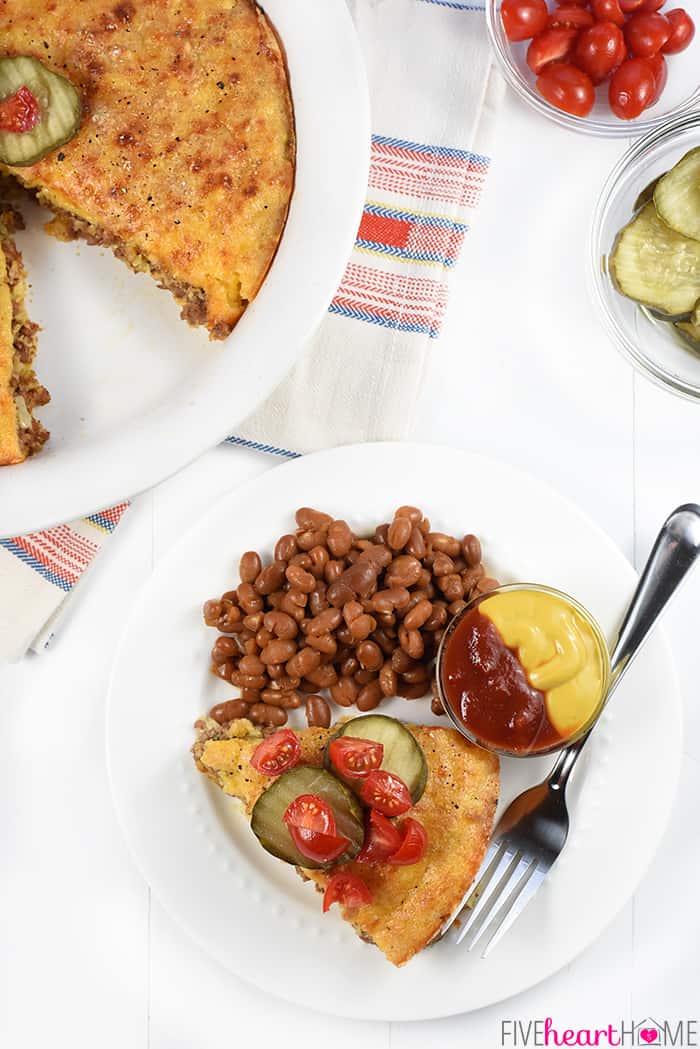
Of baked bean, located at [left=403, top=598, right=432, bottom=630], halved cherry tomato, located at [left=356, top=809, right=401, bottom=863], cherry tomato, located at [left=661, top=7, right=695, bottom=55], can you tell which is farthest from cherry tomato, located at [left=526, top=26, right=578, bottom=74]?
halved cherry tomato, located at [left=356, top=809, right=401, bottom=863]

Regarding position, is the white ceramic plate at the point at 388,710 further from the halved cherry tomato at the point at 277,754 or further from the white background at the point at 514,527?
the halved cherry tomato at the point at 277,754

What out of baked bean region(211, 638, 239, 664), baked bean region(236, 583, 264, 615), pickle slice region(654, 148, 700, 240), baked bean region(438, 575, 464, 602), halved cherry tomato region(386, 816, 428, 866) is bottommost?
halved cherry tomato region(386, 816, 428, 866)

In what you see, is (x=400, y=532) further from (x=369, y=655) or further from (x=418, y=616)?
(x=369, y=655)

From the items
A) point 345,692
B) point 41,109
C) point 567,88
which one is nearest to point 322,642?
point 345,692

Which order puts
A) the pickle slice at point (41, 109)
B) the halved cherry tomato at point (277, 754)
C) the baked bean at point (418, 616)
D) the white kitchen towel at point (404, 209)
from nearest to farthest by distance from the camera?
the pickle slice at point (41, 109) → the halved cherry tomato at point (277, 754) → the baked bean at point (418, 616) → the white kitchen towel at point (404, 209)

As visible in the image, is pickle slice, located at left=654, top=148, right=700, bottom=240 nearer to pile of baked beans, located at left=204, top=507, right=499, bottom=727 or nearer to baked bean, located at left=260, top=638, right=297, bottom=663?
pile of baked beans, located at left=204, top=507, right=499, bottom=727

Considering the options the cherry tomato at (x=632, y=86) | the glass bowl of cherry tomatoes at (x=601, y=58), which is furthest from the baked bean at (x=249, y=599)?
the cherry tomato at (x=632, y=86)
